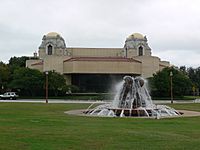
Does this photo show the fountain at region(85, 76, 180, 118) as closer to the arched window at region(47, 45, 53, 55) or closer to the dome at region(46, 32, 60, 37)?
the arched window at region(47, 45, 53, 55)

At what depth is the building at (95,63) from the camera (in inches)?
3873

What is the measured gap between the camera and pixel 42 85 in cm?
8319

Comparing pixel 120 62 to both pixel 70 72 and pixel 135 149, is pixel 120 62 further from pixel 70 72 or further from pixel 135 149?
pixel 135 149

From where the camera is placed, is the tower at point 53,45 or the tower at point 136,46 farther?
the tower at point 136,46

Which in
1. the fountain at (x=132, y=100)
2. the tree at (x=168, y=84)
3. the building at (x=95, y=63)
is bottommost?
the fountain at (x=132, y=100)

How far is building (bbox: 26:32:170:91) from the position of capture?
98375mm

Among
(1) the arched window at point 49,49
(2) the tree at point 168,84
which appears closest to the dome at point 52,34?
(1) the arched window at point 49,49

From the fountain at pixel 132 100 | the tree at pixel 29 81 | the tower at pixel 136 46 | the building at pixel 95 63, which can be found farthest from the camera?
the tower at pixel 136 46

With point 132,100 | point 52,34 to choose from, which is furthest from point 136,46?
point 132,100

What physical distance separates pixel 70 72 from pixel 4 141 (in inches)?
3451

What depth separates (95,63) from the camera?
98.6 m

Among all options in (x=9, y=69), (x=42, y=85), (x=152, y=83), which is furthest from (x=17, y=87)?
(x=152, y=83)

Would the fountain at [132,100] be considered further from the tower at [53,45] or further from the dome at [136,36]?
the dome at [136,36]

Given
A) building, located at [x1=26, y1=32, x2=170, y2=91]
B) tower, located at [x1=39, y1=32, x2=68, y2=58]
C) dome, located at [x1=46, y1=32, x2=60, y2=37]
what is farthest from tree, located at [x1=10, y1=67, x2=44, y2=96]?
dome, located at [x1=46, y1=32, x2=60, y2=37]
